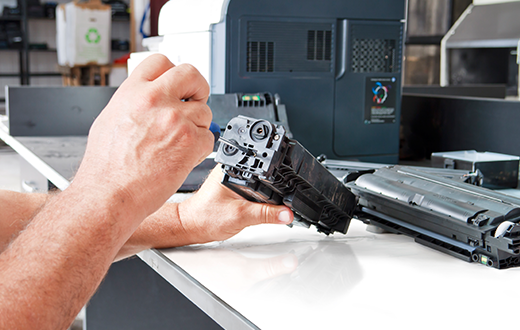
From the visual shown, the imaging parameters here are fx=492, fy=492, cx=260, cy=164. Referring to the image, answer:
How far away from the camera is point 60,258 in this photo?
0.50 m

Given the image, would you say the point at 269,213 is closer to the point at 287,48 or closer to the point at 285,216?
the point at 285,216

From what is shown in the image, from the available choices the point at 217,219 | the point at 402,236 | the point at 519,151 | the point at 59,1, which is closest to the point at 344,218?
the point at 402,236

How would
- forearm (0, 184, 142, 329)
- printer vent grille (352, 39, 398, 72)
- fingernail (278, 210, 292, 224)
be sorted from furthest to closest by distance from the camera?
printer vent grille (352, 39, 398, 72) → fingernail (278, 210, 292, 224) → forearm (0, 184, 142, 329)

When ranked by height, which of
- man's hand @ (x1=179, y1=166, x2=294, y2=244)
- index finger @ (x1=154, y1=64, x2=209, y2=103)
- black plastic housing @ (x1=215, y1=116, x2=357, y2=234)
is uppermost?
index finger @ (x1=154, y1=64, x2=209, y2=103)

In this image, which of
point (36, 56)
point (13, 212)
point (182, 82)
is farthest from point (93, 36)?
point (182, 82)

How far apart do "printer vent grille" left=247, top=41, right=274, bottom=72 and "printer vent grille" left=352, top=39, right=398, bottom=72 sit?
273 millimetres

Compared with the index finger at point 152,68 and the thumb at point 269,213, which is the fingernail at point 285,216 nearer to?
the thumb at point 269,213

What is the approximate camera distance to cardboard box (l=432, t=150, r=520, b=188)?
4.22 feet

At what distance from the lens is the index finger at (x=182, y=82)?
59cm

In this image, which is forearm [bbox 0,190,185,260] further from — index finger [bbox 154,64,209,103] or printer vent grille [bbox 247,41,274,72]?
printer vent grille [bbox 247,41,274,72]

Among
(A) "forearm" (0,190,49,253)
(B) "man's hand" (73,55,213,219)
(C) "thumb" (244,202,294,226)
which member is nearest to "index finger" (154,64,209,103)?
(B) "man's hand" (73,55,213,219)

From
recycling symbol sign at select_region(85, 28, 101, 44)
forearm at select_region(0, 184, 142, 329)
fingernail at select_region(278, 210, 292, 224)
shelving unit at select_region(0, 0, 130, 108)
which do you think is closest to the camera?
forearm at select_region(0, 184, 142, 329)

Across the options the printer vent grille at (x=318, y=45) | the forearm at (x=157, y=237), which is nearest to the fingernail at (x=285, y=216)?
the forearm at (x=157, y=237)

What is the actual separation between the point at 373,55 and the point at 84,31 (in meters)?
4.89
